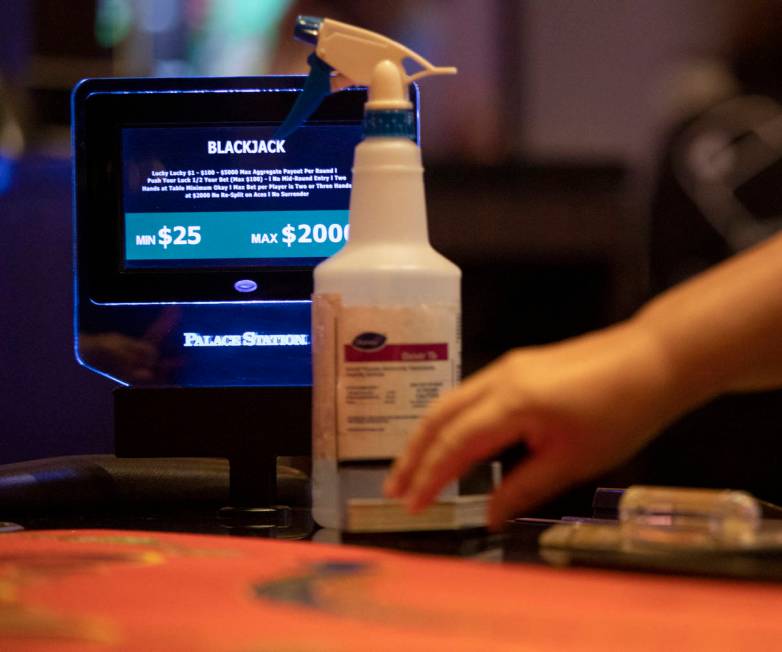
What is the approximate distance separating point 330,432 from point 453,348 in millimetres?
86

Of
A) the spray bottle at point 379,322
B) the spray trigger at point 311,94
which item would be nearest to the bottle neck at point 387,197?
the spray bottle at point 379,322

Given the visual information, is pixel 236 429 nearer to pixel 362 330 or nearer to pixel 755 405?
pixel 362 330

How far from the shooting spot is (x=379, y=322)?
708mm

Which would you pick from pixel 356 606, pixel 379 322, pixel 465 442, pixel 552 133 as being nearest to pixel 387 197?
pixel 379 322

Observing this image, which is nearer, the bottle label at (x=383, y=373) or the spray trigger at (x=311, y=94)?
the bottle label at (x=383, y=373)

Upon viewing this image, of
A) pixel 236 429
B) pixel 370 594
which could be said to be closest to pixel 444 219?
pixel 236 429

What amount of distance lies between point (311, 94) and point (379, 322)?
0.23 metres

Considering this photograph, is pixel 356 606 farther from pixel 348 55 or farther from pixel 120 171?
pixel 120 171

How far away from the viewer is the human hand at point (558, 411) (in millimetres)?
604

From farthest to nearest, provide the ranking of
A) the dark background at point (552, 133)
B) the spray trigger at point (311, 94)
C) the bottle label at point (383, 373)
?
the dark background at point (552, 133)
the spray trigger at point (311, 94)
the bottle label at point (383, 373)

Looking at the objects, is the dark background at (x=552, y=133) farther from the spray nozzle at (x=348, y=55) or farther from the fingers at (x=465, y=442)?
the fingers at (x=465, y=442)

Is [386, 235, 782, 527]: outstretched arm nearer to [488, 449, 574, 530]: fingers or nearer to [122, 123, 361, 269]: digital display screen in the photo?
[488, 449, 574, 530]: fingers

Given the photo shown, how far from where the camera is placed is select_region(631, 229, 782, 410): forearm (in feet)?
2.05

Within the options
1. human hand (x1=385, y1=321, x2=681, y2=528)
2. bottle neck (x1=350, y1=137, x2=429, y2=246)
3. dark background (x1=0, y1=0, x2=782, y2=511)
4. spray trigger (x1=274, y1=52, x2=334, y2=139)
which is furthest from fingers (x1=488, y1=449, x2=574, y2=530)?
dark background (x1=0, y1=0, x2=782, y2=511)
